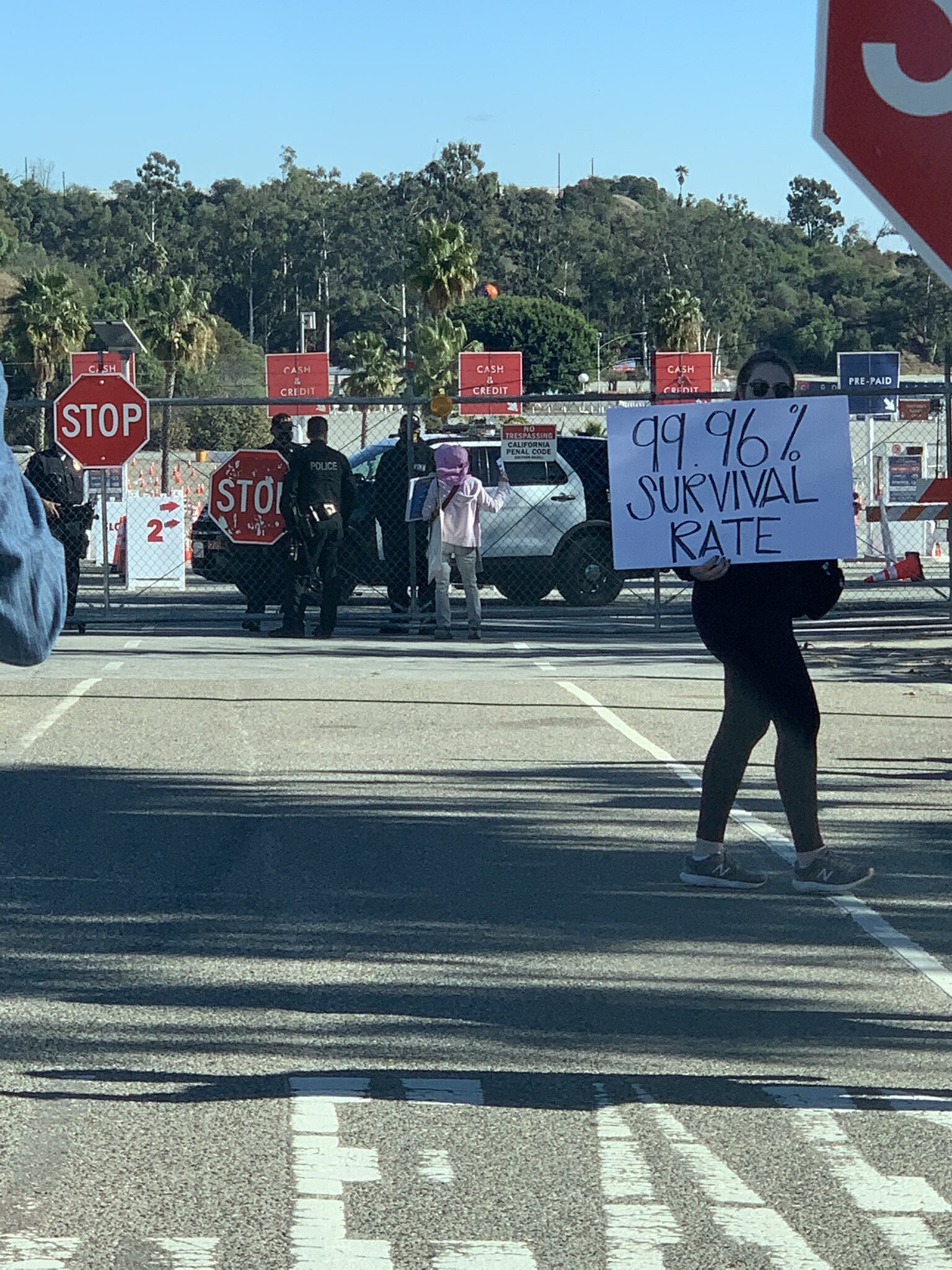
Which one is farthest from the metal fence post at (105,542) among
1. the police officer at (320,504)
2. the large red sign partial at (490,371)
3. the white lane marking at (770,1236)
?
the large red sign partial at (490,371)

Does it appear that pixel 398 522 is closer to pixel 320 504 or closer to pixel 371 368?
pixel 320 504

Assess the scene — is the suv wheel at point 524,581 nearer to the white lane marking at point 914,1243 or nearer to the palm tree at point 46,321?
the white lane marking at point 914,1243

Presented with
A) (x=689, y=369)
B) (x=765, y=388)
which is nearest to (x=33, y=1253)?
(x=765, y=388)

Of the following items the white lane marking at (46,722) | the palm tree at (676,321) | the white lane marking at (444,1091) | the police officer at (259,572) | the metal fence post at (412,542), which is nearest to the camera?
the white lane marking at (444,1091)

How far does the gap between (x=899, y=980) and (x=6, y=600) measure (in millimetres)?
4520

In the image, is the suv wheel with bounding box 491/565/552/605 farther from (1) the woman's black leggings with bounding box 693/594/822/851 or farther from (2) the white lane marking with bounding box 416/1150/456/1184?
(2) the white lane marking with bounding box 416/1150/456/1184

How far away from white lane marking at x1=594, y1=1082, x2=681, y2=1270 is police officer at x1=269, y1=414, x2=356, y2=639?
12690 mm

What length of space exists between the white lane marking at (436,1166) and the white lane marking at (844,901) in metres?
2.12

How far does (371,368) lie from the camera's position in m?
87.6

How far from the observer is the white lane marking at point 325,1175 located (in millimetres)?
3832

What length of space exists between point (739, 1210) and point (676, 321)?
91719 mm

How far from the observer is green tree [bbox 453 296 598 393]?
127 metres

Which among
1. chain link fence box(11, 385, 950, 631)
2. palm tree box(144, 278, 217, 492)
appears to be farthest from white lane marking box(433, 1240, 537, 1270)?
palm tree box(144, 278, 217, 492)

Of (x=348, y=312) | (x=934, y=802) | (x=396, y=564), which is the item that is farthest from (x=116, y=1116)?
(x=348, y=312)
